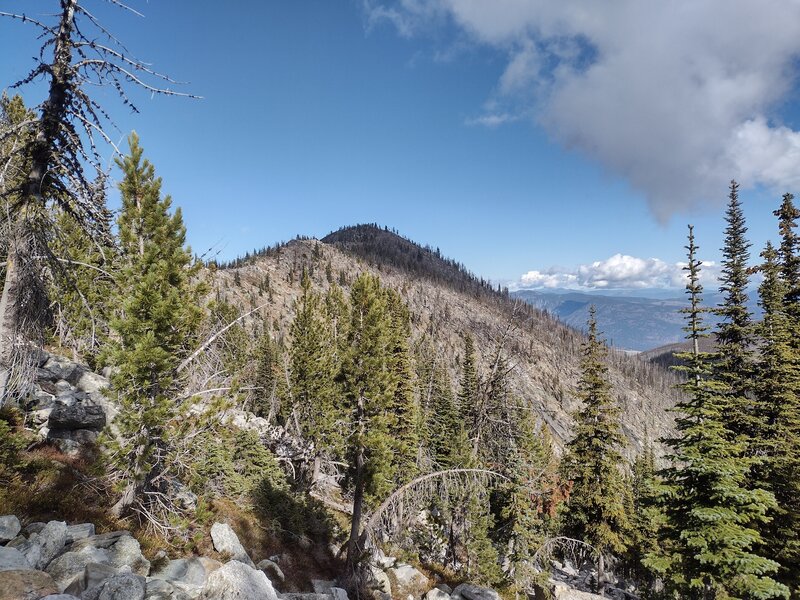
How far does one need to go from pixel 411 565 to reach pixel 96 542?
55.4ft

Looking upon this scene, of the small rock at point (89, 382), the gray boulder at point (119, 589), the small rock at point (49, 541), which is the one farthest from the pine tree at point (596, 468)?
the small rock at point (89, 382)

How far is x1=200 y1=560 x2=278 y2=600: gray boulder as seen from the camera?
6.53 metres

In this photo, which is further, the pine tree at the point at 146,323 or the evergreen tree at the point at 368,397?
the evergreen tree at the point at 368,397

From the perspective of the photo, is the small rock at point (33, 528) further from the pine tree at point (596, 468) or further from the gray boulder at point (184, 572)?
the pine tree at point (596, 468)

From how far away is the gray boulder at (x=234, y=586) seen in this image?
257 inches

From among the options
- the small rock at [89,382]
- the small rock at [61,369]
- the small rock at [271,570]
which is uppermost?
the small rock at [61,369]

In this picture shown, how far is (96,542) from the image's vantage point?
8.00 meters

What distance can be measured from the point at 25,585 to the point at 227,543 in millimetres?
9299

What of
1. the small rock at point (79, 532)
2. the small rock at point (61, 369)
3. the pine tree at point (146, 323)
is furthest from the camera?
the small rock at point (61, 369)

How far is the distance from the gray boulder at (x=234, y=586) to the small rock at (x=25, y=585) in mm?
→ 2146

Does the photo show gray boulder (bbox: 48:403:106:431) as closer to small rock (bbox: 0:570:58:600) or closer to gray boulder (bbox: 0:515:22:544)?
gray boulder (bbox: 0:515:22:544)

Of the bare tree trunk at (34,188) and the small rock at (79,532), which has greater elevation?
the bare tree trunk at (34,188)

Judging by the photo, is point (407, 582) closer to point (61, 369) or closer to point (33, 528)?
point (33, 528)

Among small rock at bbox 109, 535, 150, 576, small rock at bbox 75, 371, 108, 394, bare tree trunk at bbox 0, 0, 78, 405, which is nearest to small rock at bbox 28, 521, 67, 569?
small rock at bbox 109, 535, 150, 576
